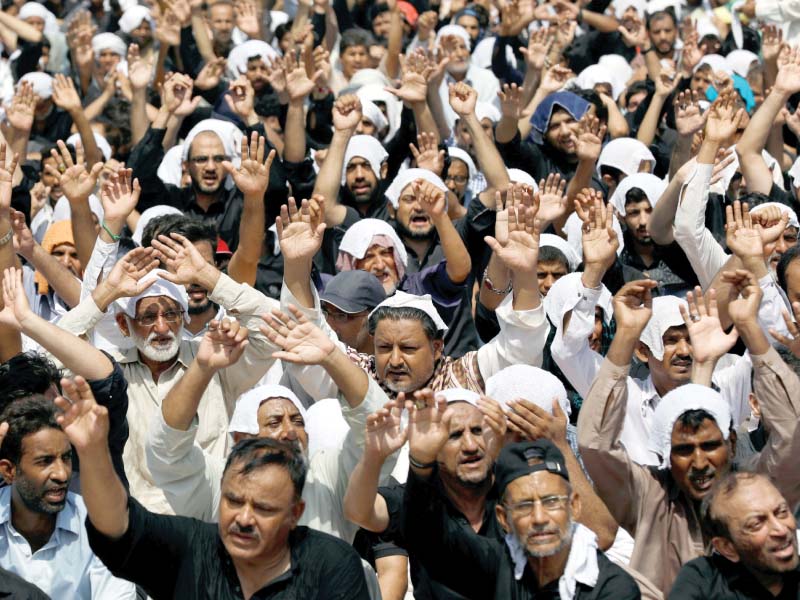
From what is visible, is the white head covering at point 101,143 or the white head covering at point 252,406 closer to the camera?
the white head covering at point 252,406

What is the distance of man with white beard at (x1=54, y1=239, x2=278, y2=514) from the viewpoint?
5.93 m

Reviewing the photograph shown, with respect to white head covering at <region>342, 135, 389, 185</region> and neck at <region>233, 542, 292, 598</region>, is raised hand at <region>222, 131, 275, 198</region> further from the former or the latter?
neck at <region>233, 542, 292, 598</region>

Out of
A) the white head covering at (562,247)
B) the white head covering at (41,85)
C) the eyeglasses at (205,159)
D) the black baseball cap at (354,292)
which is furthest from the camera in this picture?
the white head covering at (41,85)

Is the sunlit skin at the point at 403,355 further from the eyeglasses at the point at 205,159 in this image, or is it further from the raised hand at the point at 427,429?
the eyeglasses at the point at 205,159

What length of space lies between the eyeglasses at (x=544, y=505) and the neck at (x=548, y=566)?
0.39 feet

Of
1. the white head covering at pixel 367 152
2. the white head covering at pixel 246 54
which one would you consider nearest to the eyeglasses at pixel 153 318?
the white head covering at pixel 367 152

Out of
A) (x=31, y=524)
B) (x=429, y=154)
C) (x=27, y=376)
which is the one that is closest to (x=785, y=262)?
(x=429, y=154)

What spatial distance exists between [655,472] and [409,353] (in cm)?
106

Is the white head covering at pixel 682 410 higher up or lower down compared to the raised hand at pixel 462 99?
higher up

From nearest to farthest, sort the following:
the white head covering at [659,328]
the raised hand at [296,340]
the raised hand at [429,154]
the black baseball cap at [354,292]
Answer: the raised hand at [296,340] < the white head covering at [659,328] < the black baseball cap at [354,292] < the raised hand at [429,154]

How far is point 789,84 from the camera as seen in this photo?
25.7 feet

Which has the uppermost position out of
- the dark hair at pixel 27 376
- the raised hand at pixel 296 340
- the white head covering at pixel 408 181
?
the raised hand at pixel 296 340

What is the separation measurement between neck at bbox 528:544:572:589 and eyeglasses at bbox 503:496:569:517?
118 millimetres

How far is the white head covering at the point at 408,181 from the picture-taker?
7793 mm
